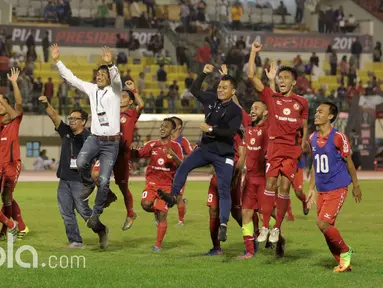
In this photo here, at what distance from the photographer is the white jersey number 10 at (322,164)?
42.2ft

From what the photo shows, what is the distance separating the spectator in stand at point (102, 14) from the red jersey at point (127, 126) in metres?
35.0

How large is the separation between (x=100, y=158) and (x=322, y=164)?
358 cm

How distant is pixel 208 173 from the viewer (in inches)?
1634

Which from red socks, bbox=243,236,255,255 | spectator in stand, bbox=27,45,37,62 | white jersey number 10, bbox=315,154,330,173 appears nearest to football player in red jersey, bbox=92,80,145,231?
red socks, bbox=243,236,255,255

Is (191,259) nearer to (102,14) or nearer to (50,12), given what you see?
(50,12)

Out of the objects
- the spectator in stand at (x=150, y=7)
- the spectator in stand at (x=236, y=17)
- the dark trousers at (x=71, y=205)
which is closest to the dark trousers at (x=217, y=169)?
the dark trousers at (x=71, y=205)

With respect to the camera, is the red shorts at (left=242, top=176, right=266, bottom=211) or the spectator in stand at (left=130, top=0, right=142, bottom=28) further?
the spectator in stand at (left=130, top=0, right=142, bottom=28)

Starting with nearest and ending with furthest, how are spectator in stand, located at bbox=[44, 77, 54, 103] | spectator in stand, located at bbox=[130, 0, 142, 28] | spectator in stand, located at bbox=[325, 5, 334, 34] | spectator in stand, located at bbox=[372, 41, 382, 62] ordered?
1. spectator in stand, located at bbox=[44, 77, 54, 103]
2. spectator in stand, located at bbox=[130, 0, 142, 28]
3. spectator in stand, located at bbox=[372, 41, 382, 62]
4. spectator in stand, located at bbox=[325, 5, 334, 34]

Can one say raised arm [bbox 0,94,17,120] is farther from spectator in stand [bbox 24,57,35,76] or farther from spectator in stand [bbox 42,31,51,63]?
spectator in stand [bbox 42,31,51,63]

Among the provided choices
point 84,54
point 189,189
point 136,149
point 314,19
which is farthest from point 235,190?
point 314,19

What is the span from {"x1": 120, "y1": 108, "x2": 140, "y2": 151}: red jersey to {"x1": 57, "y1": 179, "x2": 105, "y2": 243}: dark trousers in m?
1.38

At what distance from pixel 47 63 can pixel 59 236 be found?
104 feet

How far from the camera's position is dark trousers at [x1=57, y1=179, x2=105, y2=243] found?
15.3 m

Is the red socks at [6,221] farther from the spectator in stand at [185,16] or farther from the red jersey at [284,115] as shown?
the spectator in stand at [185,16]
